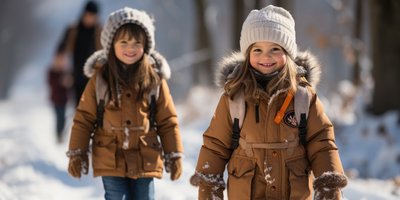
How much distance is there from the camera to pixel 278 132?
468 cm

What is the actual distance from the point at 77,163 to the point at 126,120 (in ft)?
1.61

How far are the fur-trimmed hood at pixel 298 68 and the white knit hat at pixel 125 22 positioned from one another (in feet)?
4.07

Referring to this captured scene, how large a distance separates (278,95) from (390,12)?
25.9ft

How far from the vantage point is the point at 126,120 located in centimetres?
584

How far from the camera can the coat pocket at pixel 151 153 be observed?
579cm

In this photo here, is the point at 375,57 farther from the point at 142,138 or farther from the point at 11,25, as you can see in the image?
the point at 11,25

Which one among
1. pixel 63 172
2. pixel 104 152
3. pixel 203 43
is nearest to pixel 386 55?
pixel 63 172

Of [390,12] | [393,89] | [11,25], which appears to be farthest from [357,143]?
[11,25]

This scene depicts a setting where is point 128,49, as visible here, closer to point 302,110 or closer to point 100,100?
point 100,100

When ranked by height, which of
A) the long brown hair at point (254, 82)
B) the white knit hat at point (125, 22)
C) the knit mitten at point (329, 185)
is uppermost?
the white knit hat at point (125, 22)

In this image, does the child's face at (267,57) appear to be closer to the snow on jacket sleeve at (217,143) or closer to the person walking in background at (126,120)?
the snow on jacket sleeve at (217,143)

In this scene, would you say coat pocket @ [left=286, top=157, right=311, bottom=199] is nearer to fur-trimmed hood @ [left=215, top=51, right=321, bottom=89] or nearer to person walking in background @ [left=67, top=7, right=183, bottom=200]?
fur-trimmed hood @ [left=215, top=51, right=321, bottom=89]

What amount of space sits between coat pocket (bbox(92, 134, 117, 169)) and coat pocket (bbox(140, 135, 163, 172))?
22 centimetres

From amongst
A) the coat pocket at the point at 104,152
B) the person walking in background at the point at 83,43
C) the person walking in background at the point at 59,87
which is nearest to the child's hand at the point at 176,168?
the coat pocket at the point at 104,152
